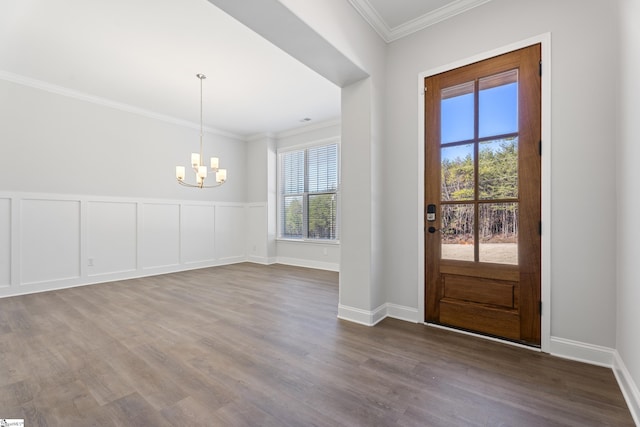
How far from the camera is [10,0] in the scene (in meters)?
2.51

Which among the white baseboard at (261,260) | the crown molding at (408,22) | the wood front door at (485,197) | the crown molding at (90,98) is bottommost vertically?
the white baseboard at (261,260)

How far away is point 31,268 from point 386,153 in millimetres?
5040

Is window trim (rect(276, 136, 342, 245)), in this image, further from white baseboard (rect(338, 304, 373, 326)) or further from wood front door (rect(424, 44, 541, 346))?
wood front door (rect(424, 44, 541, 346))

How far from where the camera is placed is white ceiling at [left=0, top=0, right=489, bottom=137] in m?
2.62

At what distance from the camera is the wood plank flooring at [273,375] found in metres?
1.49

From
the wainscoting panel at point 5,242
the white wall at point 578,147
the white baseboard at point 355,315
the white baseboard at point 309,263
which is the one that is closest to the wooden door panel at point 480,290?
the white wall at point 578,147

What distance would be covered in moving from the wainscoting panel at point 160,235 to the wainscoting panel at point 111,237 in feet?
0.54

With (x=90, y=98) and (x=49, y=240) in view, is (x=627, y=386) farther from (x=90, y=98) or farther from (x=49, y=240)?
(x=90, y=98)

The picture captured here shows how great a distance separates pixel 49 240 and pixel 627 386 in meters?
6.25

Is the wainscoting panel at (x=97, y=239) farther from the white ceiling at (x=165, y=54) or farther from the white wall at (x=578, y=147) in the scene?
the white wall at (x=578, y=147)

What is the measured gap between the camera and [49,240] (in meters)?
4.09

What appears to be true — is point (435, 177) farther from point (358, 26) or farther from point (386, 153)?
point (358, 26)

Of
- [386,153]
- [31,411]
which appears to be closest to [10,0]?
[31,411]

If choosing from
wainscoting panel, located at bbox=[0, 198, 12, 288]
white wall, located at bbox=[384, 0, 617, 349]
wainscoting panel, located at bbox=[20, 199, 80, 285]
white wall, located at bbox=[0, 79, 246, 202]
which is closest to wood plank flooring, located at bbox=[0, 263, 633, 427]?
white wall, located at bbox=[384, 0, 617, 349]
